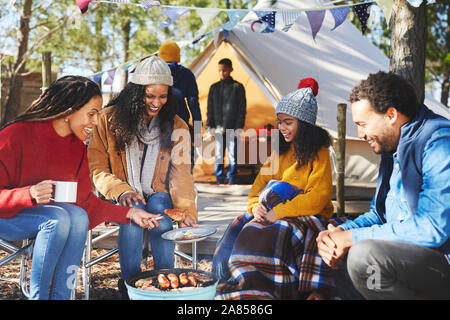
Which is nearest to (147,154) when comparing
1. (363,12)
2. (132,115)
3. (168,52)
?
(132,115)

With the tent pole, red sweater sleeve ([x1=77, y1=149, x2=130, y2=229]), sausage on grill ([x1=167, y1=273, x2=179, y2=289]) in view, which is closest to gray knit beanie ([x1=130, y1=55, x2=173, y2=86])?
red sweater sleeve ([x1=77, y1=149, x2=130, y2=229])

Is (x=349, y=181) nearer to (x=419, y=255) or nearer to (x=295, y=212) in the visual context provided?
(x=295, y=212)

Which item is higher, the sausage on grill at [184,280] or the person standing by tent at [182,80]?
the person standing by tent at [182,80]

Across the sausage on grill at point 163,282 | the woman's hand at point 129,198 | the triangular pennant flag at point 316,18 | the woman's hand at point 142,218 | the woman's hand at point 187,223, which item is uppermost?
the triangular pennant flag at point 316,18

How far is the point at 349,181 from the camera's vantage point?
563 cm

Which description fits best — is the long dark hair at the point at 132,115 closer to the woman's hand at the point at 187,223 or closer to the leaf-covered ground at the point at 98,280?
the woman's hand at the point at 187,223

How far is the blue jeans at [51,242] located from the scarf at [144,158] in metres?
0.58

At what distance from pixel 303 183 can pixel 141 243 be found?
100cm

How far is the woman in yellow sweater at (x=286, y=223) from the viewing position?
206cm

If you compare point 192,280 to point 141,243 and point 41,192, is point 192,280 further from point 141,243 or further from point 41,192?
point 41,192

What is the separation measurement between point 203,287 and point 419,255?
3.11 feet

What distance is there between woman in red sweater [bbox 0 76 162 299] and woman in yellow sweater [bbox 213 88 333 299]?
50 cm

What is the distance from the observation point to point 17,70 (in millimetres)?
8055

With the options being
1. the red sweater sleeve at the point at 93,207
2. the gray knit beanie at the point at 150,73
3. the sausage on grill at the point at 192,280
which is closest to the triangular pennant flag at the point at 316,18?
the gray knit beanie at the point at 150,73
